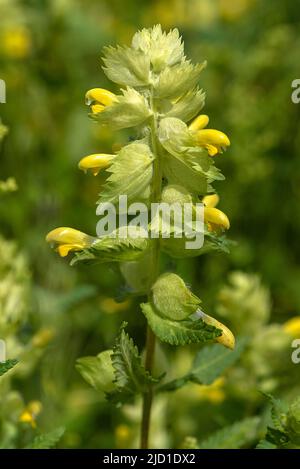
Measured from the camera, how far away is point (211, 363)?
74.3 inches

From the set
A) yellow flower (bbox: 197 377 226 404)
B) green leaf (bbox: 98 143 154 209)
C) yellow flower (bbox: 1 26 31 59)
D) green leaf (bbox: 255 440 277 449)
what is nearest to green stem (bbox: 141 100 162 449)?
green leaf (bbox: 98 143 154 209)

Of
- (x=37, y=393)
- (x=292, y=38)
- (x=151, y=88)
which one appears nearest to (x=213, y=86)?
(x=292, y=38)

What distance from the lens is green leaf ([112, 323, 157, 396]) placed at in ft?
5.08

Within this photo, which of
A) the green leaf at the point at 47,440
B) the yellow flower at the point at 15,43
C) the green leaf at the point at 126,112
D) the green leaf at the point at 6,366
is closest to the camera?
the green leaf at the point at 6,366

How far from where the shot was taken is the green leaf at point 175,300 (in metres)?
1.54

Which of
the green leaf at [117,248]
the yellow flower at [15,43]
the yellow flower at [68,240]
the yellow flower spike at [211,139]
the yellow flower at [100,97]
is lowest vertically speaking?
the green leaf at [117,248]

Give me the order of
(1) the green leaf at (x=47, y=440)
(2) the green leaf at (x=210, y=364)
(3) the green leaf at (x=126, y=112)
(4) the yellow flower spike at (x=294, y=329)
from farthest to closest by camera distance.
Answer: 1. (4) the yellow flower spike at (x=294, y=329)
2. (2) the green leaf at (x=210, y=364)
3. (1) the green leaf at (x=47, y=440)
4. (3) the green leaf at (x=126, y=112)

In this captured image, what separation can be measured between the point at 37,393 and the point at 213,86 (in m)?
2.20

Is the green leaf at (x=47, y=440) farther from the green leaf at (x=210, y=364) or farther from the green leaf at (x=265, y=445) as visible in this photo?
the green leaf at (x=265, y=445)

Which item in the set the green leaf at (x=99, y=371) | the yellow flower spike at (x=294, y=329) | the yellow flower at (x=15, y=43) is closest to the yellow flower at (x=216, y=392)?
the yellow flower spike at (x=294, y=329)

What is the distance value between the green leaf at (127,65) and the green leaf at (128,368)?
0.48 metres

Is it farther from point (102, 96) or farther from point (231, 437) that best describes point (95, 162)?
point (231, 437)

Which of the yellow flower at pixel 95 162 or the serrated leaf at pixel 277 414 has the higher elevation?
the yellow flower at pixel 95 162

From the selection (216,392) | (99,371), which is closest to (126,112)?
(99,371)
